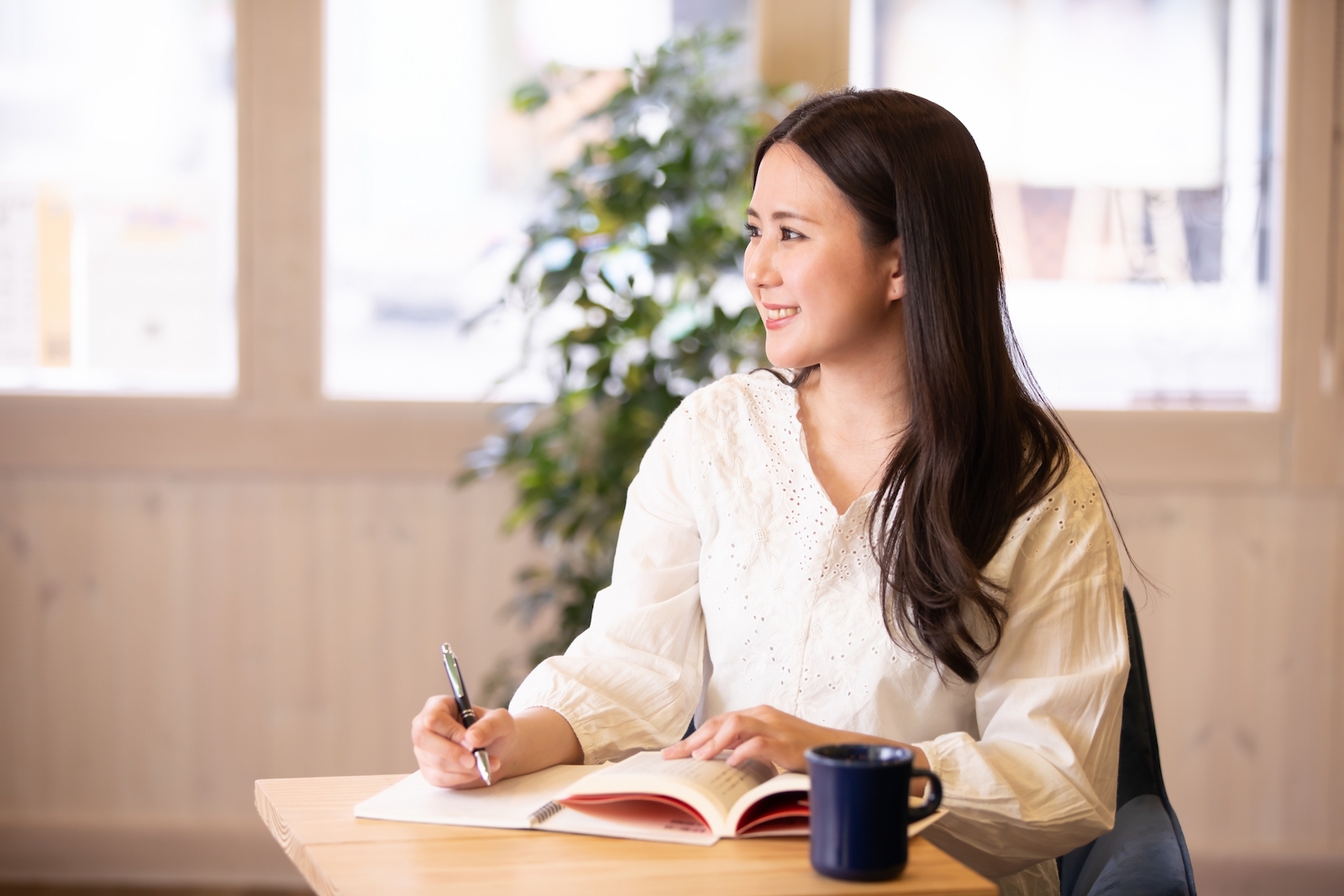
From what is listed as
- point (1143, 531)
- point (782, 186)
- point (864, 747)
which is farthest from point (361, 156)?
point (864, 747)

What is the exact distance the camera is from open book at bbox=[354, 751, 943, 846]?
1013mm

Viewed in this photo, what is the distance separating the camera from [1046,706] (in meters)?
1.24

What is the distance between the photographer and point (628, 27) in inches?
106

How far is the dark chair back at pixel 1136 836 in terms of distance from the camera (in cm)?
129

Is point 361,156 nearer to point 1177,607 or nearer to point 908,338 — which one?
point 908,338

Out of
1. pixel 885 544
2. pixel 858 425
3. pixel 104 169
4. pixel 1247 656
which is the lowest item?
pixel 1247 656

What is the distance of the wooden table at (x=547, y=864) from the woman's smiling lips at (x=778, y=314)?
1.99ft

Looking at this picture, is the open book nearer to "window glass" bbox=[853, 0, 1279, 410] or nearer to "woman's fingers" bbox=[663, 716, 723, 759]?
"woman's fingers" bbox=[663, 716, 723, 759]

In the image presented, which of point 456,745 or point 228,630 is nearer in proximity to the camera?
point 456,745

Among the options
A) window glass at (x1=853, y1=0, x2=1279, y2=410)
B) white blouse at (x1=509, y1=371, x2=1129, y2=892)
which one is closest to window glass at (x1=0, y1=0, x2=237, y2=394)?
window glass at (x1=853, y1=0, x2=1279, y2=410)

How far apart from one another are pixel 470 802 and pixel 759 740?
0.84ft

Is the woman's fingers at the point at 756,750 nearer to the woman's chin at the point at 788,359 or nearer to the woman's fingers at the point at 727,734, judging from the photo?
the woman's fingers at the point at 727,734

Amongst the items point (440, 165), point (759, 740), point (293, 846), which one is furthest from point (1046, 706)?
point (440, 165)

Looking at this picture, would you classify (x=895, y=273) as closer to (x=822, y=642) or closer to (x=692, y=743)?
(x=822, y=642)
